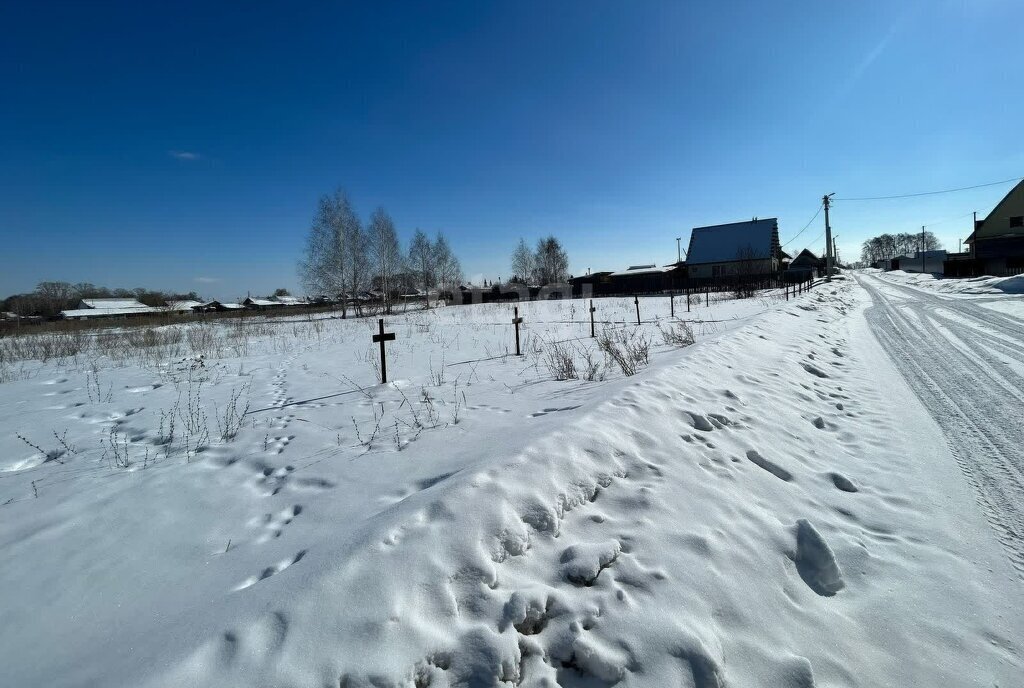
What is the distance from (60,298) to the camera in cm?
6688

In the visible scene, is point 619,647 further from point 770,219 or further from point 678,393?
point 770,219

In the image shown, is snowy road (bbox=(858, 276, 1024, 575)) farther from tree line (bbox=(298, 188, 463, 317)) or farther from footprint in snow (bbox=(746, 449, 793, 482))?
tree line (bbox=(298, 188, 463, 317))

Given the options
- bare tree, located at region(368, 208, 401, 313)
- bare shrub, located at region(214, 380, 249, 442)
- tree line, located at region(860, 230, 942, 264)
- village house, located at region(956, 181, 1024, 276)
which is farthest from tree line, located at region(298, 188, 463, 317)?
tree line, located at region(860, 230, 942, 264)

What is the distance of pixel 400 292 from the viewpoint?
4953cm

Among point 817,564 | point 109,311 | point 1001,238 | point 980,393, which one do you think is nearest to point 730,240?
point 1001,238

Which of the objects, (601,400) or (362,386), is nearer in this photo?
(601,400)

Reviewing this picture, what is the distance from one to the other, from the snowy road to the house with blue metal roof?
3547cm

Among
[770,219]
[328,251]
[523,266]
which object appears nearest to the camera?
[328,251]

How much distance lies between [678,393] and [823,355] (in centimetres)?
523

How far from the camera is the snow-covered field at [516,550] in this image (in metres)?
1.74

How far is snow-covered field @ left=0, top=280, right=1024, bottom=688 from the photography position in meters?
1.74

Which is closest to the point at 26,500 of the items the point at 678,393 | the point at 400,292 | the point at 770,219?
the point at 678,393

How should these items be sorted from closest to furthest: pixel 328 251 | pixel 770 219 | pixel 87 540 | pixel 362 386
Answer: pixel 87 540 < pixel 362 386 < pixel 328 251 < pixel 770 219

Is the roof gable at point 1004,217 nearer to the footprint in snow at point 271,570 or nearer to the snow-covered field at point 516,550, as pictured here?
the snow-covered field at point 516,550
